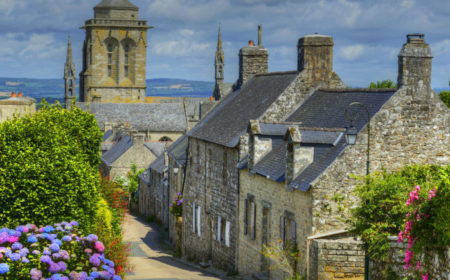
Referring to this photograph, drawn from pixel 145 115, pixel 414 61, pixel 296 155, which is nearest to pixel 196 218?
pixel 296 155

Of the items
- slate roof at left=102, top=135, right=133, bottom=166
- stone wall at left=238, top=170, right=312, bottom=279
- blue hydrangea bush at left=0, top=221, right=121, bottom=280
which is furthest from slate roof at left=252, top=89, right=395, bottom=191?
slate roof at left=102, top=135, right=133, bottom=166

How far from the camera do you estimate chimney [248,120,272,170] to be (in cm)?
2641

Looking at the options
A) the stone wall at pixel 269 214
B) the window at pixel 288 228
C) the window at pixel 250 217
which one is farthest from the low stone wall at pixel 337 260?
the window at pixel 250 217

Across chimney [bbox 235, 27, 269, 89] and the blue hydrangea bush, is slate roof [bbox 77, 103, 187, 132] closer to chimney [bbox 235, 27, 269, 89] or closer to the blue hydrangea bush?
chimney [bbox 235, 27, 269, 89]

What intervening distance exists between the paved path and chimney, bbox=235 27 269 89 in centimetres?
931

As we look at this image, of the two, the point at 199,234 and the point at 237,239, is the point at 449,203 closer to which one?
the point at 237,239

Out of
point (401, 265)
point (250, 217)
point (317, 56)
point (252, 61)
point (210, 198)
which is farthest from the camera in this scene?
point (252, 61)

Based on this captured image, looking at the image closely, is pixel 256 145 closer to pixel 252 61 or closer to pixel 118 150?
pixel 252 61

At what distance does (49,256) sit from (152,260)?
18.9 meters

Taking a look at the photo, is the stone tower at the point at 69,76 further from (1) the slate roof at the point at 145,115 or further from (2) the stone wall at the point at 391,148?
(2) the stone wall at the point at 391,148

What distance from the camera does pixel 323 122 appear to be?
2570cm

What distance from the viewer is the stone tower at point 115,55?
12850 cm

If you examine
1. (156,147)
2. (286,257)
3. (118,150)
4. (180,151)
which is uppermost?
(180,151)

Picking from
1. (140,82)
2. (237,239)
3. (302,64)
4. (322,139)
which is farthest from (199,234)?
(140,82)
